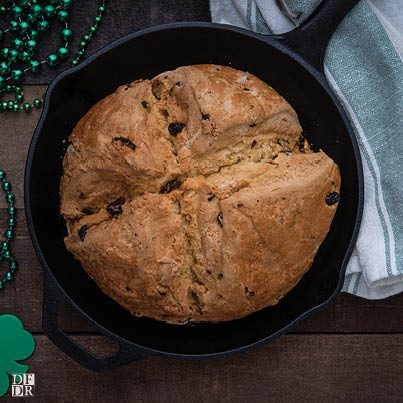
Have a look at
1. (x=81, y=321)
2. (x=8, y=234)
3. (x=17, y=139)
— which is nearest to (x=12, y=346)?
(x=81, y=321)

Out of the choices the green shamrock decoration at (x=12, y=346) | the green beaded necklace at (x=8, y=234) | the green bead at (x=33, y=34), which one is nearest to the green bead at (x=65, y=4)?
the green bead at (x=33, y=34)

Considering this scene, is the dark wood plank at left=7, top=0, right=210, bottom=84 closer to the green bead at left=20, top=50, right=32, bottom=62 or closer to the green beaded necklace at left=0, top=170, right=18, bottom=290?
the green bead at left=20, top=50, right=32, bottom=62

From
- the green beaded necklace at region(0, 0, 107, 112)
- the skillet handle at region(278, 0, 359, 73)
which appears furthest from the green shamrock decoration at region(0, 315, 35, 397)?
the skillet handle at region(278, 0, 359, 73)

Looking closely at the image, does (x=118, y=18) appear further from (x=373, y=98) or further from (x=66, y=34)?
(x=373, y=98)

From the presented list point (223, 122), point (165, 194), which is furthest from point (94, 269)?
point (223, 122)

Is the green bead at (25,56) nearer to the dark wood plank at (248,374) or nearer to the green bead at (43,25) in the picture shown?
the green bead at (43,25)

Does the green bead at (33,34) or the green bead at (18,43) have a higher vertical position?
the green bead at (33,34)
